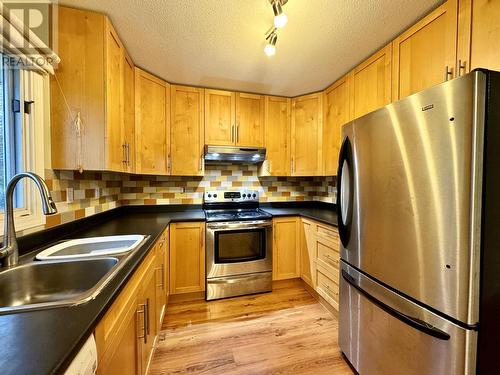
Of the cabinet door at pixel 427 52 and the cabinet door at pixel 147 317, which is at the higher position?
the cabinet door at pixel 427 52

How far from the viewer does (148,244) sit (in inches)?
49.9

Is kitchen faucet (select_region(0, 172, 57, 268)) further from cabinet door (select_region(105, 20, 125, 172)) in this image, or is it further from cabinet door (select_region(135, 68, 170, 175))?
cabinet door (select_region(135, 68, 170, 175))

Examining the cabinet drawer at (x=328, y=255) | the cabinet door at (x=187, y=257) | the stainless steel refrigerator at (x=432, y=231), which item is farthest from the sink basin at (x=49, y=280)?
the cabinet drawer at (x=328, y=255)

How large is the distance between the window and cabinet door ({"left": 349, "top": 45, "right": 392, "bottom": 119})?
2332 mm

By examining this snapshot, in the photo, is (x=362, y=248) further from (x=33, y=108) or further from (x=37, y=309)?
(x=33, y=108)

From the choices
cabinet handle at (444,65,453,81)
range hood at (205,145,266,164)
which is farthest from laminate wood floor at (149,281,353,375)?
cabinet handle at (444,65,453,81)

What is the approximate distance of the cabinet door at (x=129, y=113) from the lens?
1.71 metres

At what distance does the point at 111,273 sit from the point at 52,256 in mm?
497

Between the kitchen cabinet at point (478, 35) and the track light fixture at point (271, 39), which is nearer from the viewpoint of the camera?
the kitchen cabinet at point (478, 35)

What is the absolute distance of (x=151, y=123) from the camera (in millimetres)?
2154

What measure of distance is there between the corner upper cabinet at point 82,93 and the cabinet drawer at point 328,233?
184cm

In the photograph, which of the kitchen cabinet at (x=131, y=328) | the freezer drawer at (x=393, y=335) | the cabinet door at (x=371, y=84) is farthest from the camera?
the cabinet door at (x=371, y=84)

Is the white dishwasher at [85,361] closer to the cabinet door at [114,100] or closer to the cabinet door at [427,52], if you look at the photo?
the cabinet door at [114,100]

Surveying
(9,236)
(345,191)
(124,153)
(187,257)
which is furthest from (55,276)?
(345,191)
